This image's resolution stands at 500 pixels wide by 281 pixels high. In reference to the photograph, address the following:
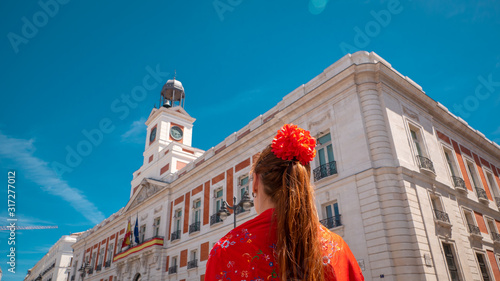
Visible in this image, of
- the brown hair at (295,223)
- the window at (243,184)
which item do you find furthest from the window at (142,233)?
the brown hair at (295,223)

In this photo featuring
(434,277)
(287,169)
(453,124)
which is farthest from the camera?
(453,124)

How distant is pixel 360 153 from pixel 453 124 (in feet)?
29.6

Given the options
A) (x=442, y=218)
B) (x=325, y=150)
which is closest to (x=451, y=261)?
(x=442, y=218)

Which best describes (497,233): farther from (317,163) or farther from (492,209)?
(317,163)

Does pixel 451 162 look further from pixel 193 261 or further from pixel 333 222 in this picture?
pixel 193 261

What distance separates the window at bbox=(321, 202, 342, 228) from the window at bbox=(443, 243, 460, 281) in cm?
439

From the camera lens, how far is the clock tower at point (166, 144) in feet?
103

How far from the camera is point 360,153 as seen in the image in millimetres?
14242

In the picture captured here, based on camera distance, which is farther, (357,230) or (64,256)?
(64,256)

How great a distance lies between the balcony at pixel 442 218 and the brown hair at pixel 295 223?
1432cm

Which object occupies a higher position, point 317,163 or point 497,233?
point 317,163

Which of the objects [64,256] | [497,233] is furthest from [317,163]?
[64,256]

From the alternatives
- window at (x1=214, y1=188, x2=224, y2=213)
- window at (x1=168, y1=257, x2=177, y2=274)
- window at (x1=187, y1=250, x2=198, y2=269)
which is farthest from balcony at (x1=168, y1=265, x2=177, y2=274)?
window at (x1=214, y1=188, x2=224, y2=213)

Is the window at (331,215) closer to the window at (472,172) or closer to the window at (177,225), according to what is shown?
the window at (472,172)
